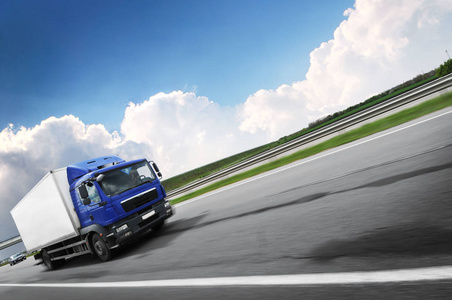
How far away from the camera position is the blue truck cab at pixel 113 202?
24.1 feet

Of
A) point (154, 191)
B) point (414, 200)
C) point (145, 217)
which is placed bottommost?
point (414, 200)

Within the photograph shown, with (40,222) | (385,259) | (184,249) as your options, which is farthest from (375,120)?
(40,222)

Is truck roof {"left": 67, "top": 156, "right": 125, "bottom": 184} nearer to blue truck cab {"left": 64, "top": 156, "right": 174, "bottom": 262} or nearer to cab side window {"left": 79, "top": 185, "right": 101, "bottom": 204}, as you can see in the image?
blue truck cab {"left": 64, "top": 156, "right": 174, "bottom": 262}

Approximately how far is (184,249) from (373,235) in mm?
3556

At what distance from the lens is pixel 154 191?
27.7ft

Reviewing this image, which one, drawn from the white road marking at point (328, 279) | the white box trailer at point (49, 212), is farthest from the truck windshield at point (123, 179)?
the white road marking at point (328, 279)

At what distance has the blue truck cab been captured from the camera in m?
7.36

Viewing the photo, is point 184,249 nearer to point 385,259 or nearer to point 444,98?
point 385,259

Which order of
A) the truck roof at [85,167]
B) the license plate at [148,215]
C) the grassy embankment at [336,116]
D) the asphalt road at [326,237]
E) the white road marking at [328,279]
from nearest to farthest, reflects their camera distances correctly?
the white road marking at [328,279] → the asphalt road at [326,237] → the license plate at [148,215] → the truck roof at [85,167] → the grassy embankment at [336,116]

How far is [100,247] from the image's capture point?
7703mm

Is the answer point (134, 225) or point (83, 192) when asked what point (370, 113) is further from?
point (83, 192)

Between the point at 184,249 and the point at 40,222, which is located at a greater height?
the point at 40,222

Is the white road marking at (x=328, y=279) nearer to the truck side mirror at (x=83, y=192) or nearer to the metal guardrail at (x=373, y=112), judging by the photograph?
the truck side mirror at (x=83, y=192)

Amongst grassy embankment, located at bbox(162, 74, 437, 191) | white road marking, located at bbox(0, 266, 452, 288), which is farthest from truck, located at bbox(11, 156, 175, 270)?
grassy embankment, located at bbox(162, 74, 437, 191)
